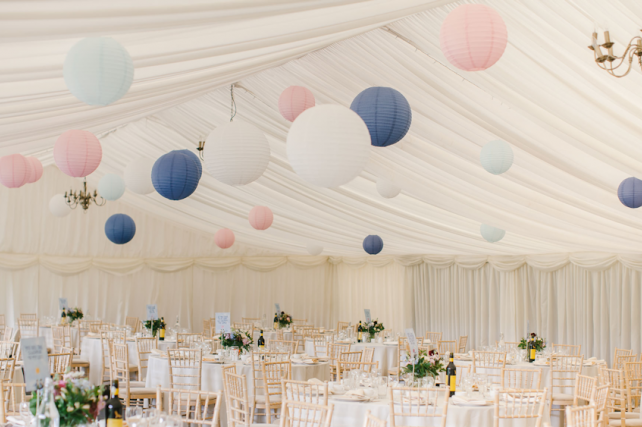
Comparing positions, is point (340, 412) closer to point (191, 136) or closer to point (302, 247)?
point (191, 136)

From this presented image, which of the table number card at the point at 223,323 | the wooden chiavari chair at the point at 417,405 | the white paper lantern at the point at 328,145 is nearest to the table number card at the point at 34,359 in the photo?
the white paper lantern at the point at 328,145

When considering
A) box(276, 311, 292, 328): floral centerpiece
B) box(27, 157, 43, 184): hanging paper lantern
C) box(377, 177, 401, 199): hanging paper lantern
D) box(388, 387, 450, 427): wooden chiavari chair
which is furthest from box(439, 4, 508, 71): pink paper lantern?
box(276, 311, 292, 328): floral centerpiece

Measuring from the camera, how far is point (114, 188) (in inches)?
340

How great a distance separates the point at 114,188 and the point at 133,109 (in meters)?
3.40

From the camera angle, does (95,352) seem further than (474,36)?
Yes

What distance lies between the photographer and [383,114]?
463cm

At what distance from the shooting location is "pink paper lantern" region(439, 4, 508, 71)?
356 centimetres

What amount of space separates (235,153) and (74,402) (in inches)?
78.9

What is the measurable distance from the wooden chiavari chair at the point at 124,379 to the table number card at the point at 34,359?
3022mm

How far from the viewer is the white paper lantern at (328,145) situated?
339 cm

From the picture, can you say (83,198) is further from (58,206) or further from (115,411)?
(115,411)

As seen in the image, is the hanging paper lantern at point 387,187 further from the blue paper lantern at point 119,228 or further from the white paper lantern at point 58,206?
the white paper lantern at point 58,206

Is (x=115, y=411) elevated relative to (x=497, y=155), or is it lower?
lower

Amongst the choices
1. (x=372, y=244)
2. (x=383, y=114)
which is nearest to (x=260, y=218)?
(x=372, y=244)
